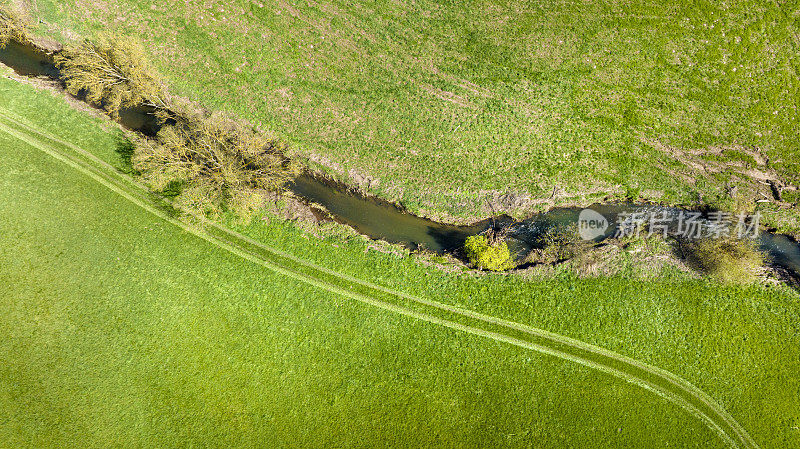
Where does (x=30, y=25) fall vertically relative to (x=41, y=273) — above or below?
above

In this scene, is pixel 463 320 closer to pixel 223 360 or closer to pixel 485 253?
pixel 485 253

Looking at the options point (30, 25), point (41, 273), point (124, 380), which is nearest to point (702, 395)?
point (124, 380)

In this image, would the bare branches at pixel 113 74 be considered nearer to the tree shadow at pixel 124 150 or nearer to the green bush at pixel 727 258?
the tree shadow at pixel 124 150

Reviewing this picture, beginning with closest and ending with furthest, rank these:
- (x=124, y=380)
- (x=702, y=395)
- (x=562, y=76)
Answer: (x=124, y=380) < (x=702, y=395) < (x=562, y=76)

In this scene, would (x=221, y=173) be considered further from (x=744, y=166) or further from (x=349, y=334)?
(x=744, y=166)

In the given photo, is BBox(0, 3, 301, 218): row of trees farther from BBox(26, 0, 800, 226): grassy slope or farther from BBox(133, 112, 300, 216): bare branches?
BBox(26, 0, 800, 226): grassy slope

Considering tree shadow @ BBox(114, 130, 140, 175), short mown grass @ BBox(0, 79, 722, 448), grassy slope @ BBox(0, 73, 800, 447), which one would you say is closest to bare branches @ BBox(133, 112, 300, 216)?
tree shadow @ BBox(114, 130, 140, 175)
